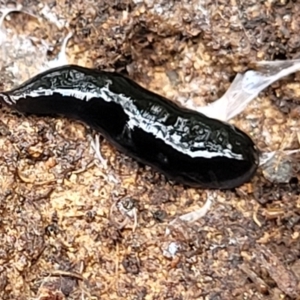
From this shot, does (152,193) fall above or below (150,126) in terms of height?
below

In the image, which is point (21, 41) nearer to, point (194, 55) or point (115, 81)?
point (115, 81)

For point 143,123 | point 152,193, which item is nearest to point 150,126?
point 143,123

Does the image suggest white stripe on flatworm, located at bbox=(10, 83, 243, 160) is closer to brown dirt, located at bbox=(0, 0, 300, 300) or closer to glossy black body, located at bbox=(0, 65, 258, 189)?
glossy black body, located at bbox=(0, 65, 258, 189)

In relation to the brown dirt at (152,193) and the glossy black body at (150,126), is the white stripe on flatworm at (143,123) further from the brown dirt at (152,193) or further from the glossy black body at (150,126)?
the brown dirt at (152,193)

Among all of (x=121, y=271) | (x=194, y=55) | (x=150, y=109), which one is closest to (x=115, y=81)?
(x=150, y=109)

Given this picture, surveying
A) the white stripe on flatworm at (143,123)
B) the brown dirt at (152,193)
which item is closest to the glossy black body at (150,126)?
the white stripe on flatworm at (143,123)

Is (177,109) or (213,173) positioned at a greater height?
(177,109)

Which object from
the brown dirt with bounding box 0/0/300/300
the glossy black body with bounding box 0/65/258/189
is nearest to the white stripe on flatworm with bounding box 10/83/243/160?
the glossy black body with bounding box 0/65/258/189

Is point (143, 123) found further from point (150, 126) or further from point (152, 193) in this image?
point (152, 193)
